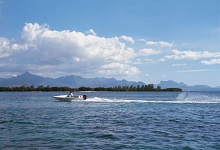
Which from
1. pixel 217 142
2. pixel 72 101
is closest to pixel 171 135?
pixel 217 142

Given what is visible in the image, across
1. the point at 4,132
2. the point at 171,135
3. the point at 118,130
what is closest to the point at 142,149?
the point at 171,135

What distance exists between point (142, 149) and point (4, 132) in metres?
12.7

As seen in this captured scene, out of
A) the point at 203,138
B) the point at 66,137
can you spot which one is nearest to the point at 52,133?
the point at 66,137

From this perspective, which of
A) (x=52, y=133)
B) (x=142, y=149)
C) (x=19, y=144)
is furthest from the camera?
(x=52, y=133)

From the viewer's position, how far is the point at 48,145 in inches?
847

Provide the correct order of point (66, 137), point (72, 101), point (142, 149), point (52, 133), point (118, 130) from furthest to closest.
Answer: point (72, 101) < point (118, 130) < point (52, 133) < point (66, 137) < point (142, 149)

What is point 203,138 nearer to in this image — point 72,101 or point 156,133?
point 156,133

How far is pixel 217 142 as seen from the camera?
2314 centimetres

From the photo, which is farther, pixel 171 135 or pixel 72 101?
pixel 72 101

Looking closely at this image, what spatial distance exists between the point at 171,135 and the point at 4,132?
44.8 feet

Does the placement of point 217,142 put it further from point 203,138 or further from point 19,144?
point 19,144

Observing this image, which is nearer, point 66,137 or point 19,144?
point 19,144

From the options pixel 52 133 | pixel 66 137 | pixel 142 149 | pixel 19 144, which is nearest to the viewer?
pixel 142 149

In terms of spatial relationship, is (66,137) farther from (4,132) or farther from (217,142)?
(217,142)
